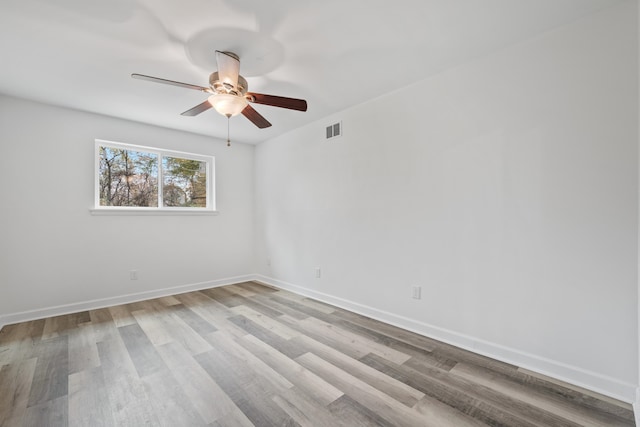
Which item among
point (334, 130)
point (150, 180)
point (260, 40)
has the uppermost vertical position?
point (260, 40)

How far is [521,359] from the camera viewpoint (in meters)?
2.10

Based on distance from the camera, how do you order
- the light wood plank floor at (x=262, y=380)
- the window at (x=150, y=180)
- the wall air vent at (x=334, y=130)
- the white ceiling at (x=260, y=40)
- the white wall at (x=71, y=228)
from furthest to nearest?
1. the window at (x=150, y=180)
2. the wall air vent at (x=334, y=130)
3. the white wall at (x=71, y=228)
4. the white ceiling at (x=260, y=40)
5. the light wood plank floor at (x=262, y=380)

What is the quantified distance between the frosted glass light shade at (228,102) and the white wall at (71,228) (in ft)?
7.39

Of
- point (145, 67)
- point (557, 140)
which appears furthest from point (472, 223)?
point (145, 67)

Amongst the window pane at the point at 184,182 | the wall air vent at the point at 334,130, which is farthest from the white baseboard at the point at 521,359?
the window pane at the point at 184,182

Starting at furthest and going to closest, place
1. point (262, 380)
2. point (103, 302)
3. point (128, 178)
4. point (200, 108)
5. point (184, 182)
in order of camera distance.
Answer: point (184, 182) → point (128, 178) → point (103, 302) → point (200, 108) → point (262, 380)

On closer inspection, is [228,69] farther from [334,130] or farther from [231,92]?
[334,130]

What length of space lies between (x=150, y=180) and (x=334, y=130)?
2.65 metres

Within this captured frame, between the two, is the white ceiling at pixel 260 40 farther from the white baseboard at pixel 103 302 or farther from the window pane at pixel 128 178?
the white baseboard at pixel 103 302

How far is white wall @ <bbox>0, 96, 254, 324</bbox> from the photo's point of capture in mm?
3000

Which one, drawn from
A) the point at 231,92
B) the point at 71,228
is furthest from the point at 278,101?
the point at 71,228

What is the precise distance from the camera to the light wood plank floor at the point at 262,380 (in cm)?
160

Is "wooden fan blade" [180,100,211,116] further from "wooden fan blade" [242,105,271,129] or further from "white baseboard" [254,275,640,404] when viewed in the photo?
"white baseboard" [254,275,640,404]

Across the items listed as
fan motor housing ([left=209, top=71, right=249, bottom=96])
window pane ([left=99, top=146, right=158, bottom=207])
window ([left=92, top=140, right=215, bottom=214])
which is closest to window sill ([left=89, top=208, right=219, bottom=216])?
window ([left=92, top=140, right=215, bottom=214])
